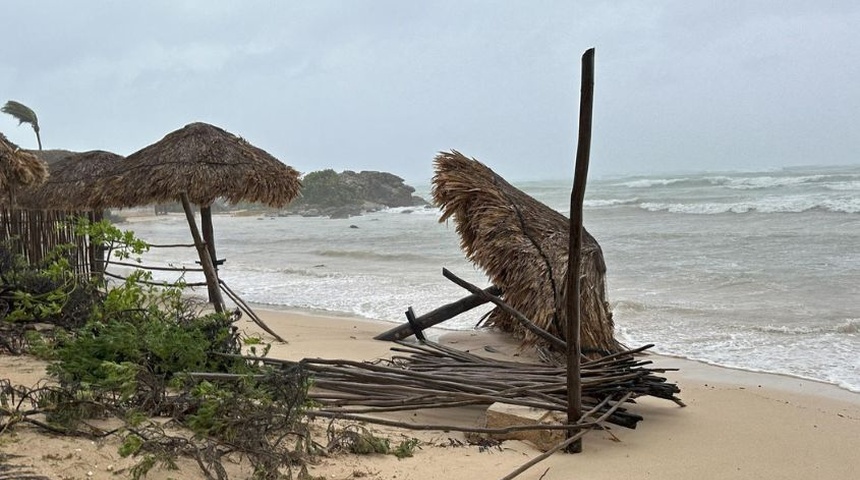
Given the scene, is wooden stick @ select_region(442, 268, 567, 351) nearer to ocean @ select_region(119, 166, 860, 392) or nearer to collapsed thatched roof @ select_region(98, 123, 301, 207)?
ocean @ select_region(119, 166, 860, 392)

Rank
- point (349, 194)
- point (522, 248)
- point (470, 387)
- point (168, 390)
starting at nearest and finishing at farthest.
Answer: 1. point (168, 390)
2. point (470, 387)
3. point (522, 248)
4. point (349, 194)

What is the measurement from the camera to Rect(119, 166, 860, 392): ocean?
705cm

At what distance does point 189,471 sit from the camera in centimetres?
263

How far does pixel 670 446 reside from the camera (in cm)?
400

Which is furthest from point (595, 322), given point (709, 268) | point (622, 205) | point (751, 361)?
point (622, 205)

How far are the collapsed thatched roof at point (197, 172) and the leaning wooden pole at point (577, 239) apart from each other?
4.86 meters

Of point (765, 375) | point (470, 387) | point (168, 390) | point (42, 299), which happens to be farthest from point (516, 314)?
point (42, 299)

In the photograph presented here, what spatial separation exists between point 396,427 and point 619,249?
13.3 meters

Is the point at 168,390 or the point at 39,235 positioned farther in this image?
the point at 39,235

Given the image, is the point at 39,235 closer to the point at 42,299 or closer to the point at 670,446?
the point at 42,299

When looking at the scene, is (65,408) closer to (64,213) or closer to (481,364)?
(481,364)

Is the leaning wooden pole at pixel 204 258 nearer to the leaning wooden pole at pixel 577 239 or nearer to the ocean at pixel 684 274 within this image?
the ocean at pixel 684 274

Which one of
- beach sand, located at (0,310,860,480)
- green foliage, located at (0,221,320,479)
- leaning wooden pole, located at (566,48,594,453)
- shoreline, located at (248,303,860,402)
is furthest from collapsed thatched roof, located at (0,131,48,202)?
leaning wooden pole, located at (566,48,594,453)

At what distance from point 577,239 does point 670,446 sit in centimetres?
157
